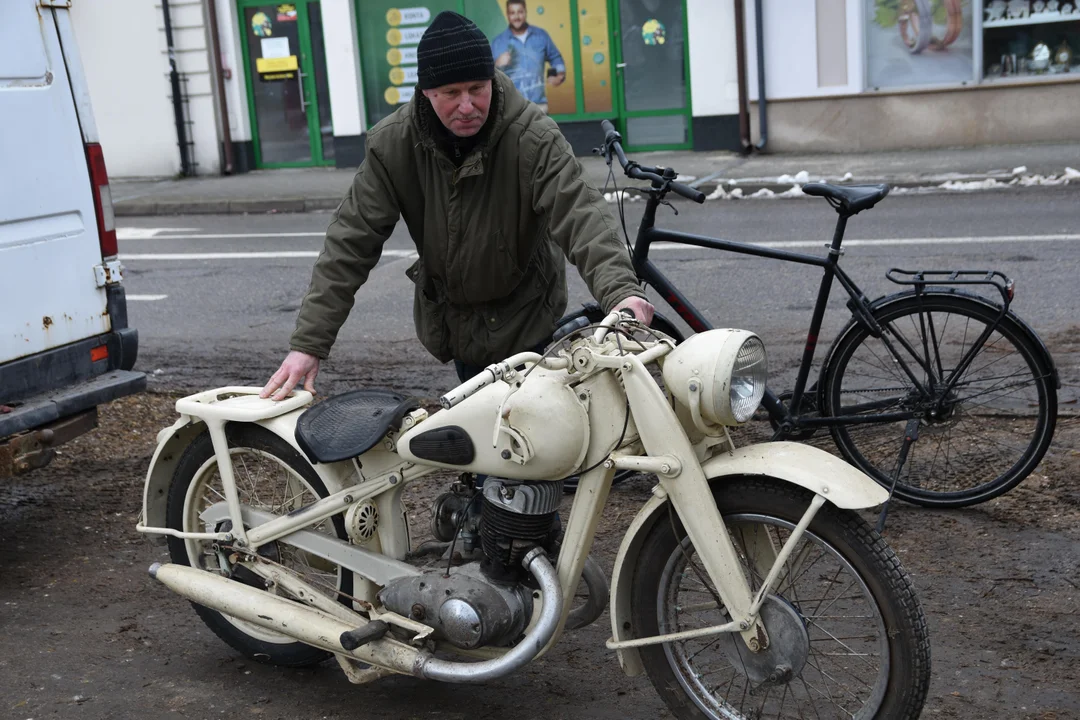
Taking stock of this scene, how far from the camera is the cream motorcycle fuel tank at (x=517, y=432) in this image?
314cm

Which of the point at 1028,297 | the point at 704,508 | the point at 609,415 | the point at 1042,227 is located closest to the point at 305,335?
the point at 609,415

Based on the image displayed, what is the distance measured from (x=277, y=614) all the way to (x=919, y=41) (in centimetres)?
1464

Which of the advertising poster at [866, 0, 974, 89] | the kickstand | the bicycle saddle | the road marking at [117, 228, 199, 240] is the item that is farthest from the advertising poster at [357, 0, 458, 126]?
the kickstand

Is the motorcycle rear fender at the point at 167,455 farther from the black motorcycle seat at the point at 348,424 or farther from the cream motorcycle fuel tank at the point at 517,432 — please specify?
the cream motorcycle fuel tank at the point at 517,432

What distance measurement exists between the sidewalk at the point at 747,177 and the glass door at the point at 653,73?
348 millimetres

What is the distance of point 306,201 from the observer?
15875 millimetres

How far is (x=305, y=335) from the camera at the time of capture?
149 inches

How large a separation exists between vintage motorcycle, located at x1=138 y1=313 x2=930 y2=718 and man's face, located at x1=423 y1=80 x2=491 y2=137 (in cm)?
72

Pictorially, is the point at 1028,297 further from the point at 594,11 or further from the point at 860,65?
the point at 594,11

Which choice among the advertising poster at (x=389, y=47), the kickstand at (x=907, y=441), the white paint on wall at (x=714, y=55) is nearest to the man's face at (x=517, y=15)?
the advertising poster at (x=389, y=47)

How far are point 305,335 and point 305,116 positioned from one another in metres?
16.3

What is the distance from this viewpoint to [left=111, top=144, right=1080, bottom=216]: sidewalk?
544 inches

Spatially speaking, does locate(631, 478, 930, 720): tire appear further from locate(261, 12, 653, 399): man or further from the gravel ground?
locate(261, 12, 653, 399): man

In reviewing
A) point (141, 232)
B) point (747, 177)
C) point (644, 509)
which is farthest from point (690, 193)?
point (141, 232)
